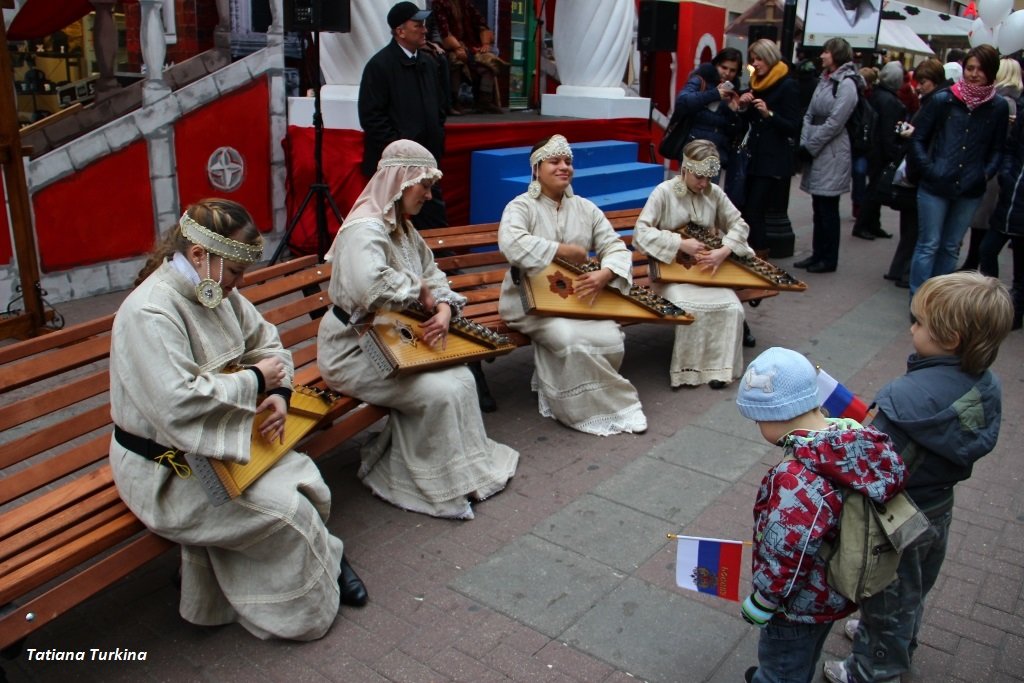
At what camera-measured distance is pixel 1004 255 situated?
10.2 metres

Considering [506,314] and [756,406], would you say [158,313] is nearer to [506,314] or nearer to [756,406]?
[756,406]

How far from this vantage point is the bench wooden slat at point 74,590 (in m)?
2.55

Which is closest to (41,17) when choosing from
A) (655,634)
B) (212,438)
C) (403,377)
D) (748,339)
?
(403,377)

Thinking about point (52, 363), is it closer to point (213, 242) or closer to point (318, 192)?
point (213, 242)

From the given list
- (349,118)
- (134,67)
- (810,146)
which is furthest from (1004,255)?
(134,67)

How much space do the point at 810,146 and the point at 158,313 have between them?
6865mm

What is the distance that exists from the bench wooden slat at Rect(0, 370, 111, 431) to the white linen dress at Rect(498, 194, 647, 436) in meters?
2.16

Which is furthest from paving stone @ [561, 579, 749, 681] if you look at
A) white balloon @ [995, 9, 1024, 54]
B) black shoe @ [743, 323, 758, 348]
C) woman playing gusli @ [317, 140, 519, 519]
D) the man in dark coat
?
white balloon @ [995, 9, 1024, 54]

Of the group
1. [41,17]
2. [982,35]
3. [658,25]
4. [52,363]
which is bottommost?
[52,363]

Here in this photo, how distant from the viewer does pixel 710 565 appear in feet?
8.17

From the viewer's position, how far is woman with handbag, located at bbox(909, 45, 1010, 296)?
6.38m

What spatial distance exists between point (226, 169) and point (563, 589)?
5.71 metres

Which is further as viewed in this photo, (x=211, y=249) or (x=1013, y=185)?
(x=1013, y=185)

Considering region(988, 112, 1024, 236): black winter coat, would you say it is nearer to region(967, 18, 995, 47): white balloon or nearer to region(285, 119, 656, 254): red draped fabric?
region(285, 119, 656, 254): red draped fabric
